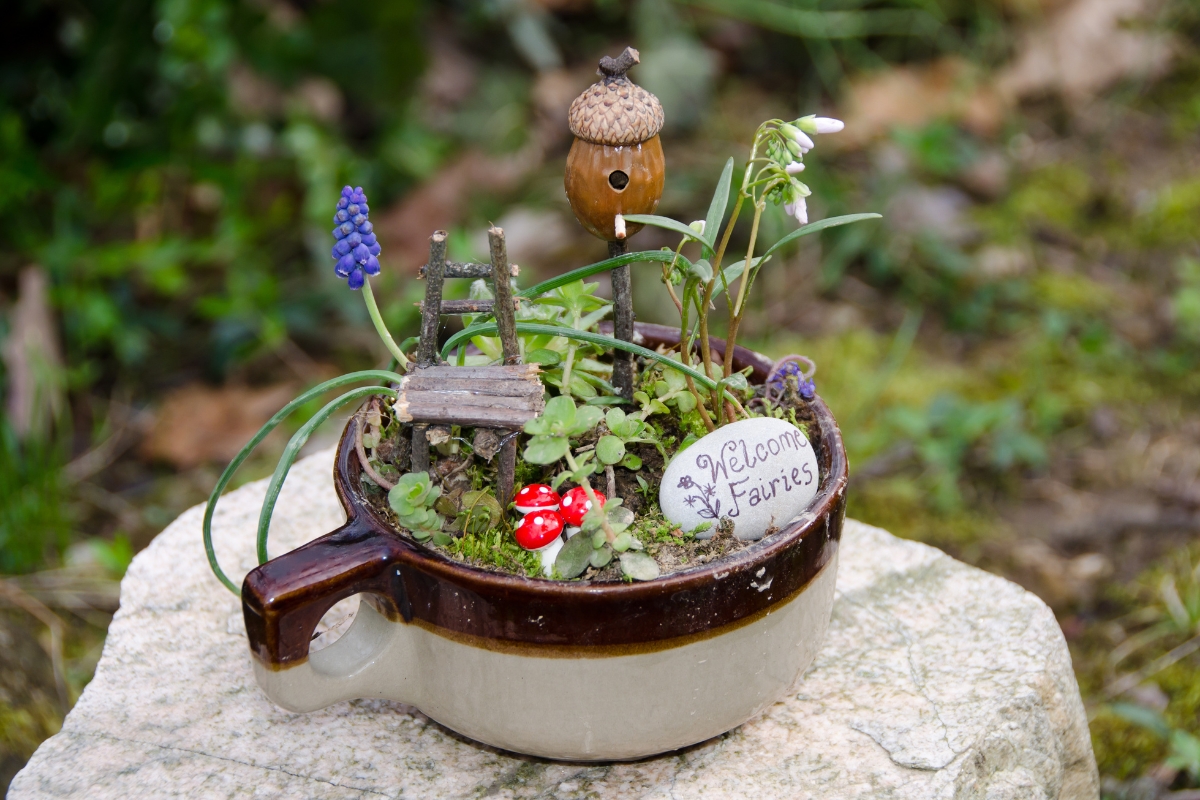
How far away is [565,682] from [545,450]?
19cm

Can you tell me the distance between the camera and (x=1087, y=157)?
3.03 meters

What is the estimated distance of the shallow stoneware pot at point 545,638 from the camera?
0.94 metres

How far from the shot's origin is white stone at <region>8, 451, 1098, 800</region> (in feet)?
3.58

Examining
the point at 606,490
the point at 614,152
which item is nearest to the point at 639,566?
the point at 606,490

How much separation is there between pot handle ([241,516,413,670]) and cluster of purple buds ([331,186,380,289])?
0.72ft

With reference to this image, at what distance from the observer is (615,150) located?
1.02m

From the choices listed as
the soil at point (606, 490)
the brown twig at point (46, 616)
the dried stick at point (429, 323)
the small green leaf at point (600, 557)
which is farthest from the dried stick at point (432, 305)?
the brown twig at point (46, 616)

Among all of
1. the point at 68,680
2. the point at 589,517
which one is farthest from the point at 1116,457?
the point at 68,680

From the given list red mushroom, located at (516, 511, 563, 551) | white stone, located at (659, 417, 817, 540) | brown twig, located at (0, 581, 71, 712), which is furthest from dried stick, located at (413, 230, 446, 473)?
brown twig, located at (0, 581, 71, 712)

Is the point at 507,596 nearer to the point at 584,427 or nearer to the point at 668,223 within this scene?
the point at 584,427

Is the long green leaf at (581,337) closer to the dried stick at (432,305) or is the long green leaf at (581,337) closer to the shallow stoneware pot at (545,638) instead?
the dried stick at (432,305)

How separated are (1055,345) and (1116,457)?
0.32 metres

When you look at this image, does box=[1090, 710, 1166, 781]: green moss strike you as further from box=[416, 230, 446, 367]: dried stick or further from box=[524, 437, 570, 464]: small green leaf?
box=[416, 230, 446, 367]: dried stick

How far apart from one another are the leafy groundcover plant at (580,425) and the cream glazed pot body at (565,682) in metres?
0.08
